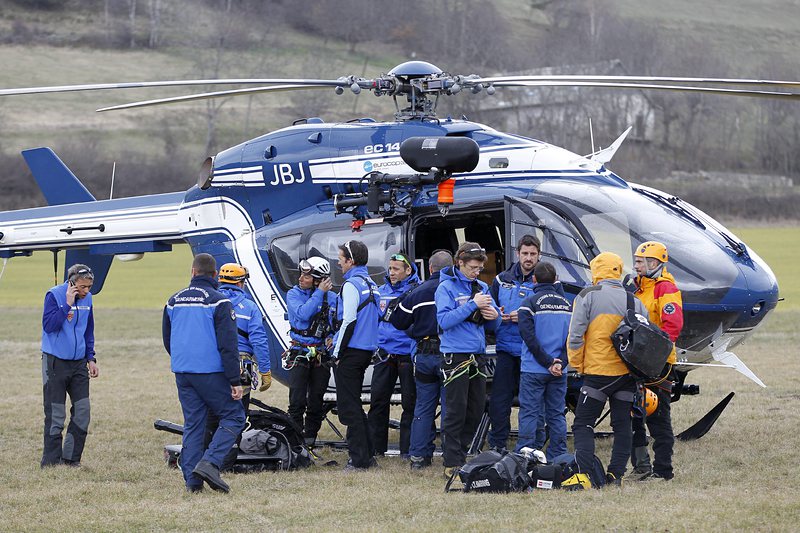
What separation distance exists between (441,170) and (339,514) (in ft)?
11.1

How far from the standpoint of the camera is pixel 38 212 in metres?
12.2

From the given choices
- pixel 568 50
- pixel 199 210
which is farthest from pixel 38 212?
pixel 568 50

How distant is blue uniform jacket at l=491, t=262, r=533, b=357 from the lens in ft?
29.2

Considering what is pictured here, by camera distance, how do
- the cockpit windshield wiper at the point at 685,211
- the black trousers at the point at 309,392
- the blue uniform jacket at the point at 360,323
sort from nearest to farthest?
the blue uniform jacket at the point at 360,323 → the cockpit windshield wiper at the point at 685,211 → the black trousers at the point at 309,392

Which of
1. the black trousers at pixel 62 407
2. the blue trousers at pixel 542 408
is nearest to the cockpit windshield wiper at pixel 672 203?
the blue trousers at pixel 542 408

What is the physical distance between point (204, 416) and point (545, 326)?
8.75 ft

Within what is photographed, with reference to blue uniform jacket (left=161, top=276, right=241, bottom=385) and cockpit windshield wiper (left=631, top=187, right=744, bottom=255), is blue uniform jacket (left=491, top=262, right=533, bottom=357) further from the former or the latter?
blue uniform jacket (left=161, top=276, right=241, bottom=385)

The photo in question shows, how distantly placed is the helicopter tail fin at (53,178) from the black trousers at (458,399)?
240 inches

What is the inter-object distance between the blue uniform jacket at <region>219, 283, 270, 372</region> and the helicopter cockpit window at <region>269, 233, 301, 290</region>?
1.49 meters

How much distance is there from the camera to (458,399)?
852 cm

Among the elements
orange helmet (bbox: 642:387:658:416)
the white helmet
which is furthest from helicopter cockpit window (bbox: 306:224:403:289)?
orange helmet (bbox: 642:387:658:416)

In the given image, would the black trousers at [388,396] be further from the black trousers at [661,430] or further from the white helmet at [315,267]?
the black trousers at [661,430]

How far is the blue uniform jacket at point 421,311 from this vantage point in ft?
28.9

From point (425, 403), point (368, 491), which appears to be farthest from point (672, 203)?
point (368, 491)
